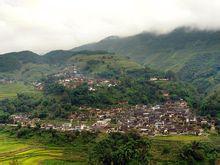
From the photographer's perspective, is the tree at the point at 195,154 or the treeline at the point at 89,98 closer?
the tree at the point at 195,154

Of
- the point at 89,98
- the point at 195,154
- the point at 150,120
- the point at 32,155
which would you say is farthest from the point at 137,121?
the point at 32,155

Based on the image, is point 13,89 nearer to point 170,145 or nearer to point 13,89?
point 13,89

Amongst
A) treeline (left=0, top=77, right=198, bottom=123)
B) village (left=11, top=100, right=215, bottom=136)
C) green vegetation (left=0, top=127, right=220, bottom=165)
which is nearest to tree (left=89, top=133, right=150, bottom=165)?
green vegetation (left=0, top=127, right=220, bottom=165)

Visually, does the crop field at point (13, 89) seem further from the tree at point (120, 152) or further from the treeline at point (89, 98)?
the tree at point (120, 152)

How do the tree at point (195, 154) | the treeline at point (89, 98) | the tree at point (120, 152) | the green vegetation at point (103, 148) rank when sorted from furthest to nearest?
the treeline at point (89, 98) < the tree at point (195, 154) < the green vegetation at point (103, 148) < the tree at point (120, 152)

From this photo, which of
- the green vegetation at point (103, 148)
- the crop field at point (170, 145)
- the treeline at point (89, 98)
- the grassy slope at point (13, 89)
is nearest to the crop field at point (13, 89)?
the grassy slope at point (13, 89)
